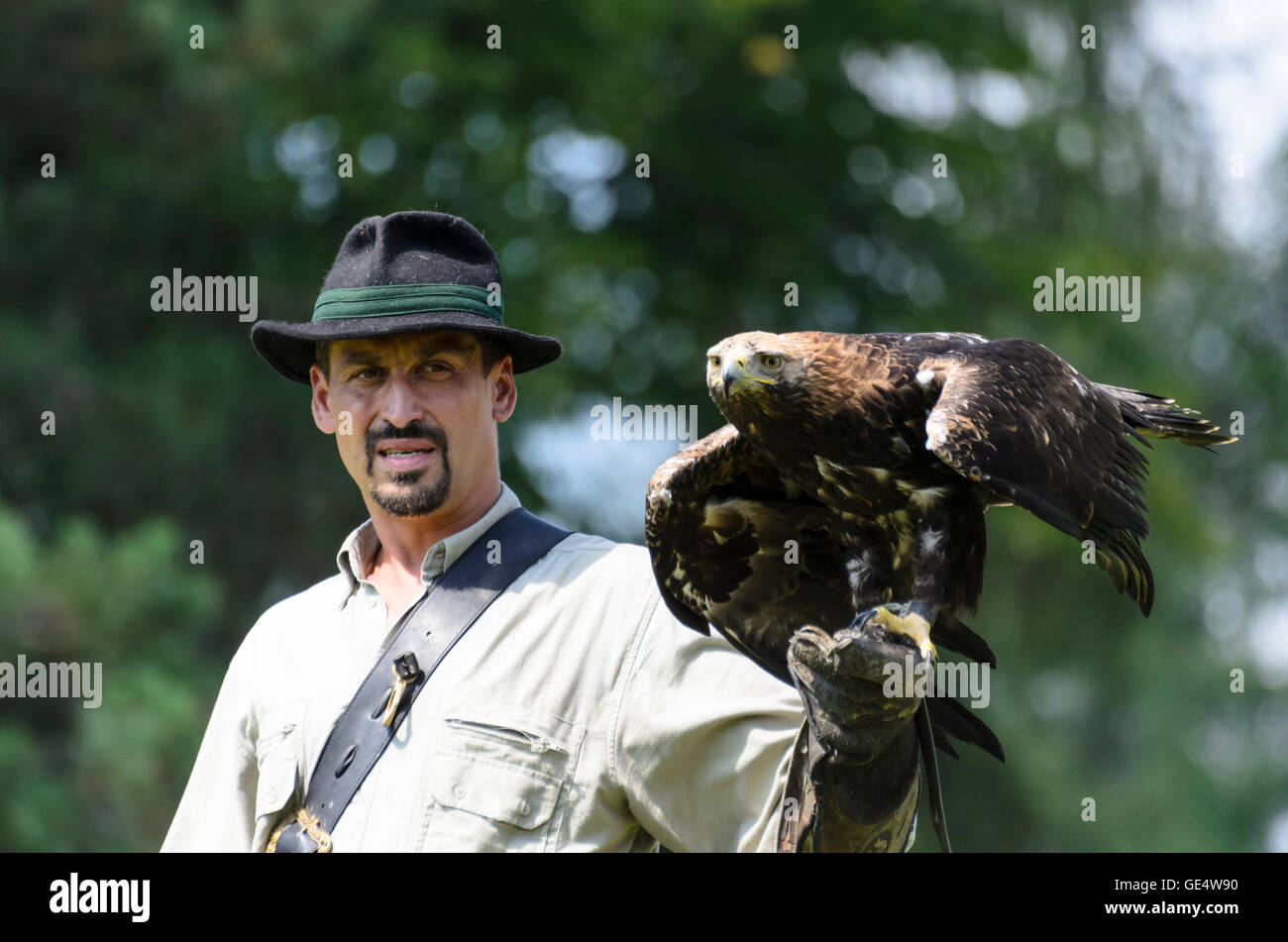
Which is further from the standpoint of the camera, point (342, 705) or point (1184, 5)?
point (1184, 5)

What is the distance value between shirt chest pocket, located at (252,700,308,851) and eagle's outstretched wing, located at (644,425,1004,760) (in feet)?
3.00

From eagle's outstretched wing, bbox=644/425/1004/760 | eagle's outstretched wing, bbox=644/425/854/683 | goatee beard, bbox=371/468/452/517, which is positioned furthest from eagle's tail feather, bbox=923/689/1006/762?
goatee beard, bbox=371/468/452/517

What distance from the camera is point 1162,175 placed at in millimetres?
15742

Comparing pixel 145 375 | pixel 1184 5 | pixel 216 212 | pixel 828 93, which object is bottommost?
pixel 145 375

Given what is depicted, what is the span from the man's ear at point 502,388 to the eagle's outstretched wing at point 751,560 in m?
0.49

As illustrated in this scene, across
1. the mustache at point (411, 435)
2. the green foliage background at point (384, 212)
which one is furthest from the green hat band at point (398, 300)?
the green foliage background at point (384, 212)

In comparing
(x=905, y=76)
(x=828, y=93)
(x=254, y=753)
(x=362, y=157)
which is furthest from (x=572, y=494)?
(x=254, y=753)

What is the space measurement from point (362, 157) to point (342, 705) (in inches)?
304

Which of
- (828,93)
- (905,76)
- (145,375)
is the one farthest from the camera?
(905,76)

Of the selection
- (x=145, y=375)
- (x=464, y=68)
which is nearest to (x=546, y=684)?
(x=145, y=375)

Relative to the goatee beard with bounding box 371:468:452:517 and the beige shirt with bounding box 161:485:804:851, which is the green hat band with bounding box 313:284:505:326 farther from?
the beige shirt with bounding box 161:485:804:851

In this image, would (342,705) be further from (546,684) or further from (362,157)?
(362,157)
